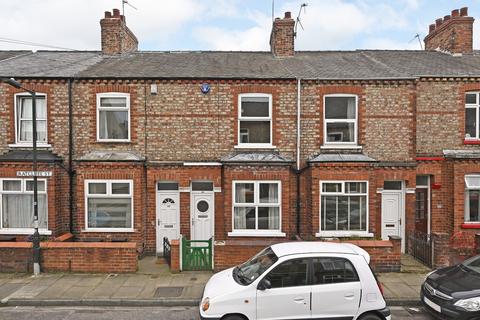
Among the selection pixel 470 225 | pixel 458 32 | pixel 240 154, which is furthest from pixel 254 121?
pixel 458 32

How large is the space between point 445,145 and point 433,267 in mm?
4620

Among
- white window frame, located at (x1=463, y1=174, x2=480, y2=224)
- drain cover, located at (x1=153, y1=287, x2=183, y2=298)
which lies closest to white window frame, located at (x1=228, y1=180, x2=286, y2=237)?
drain cover, located at (x1=153, y1=287, x2=183, y2=298)

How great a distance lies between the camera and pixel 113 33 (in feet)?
45.3

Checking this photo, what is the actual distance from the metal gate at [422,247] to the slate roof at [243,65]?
5234 millimetres

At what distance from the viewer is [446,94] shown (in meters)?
11.7

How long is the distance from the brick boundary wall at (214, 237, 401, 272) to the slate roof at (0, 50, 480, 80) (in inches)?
216

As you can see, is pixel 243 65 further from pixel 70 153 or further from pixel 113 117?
pixel 70 153

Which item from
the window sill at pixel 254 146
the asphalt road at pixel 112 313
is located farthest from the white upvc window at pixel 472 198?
the window sill at pixel 254 146

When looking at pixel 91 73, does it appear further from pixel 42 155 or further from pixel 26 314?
pixel 26 314

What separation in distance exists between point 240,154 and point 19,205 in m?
7.44

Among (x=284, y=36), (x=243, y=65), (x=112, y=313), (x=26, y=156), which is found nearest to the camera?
(x=112, y=313)

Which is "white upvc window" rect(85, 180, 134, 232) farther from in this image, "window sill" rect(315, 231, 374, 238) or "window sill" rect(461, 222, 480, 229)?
"window sill" rect(461, 222, 480, 229)

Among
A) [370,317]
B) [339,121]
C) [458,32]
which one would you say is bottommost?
[370,317]

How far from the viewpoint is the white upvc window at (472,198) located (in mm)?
11336
